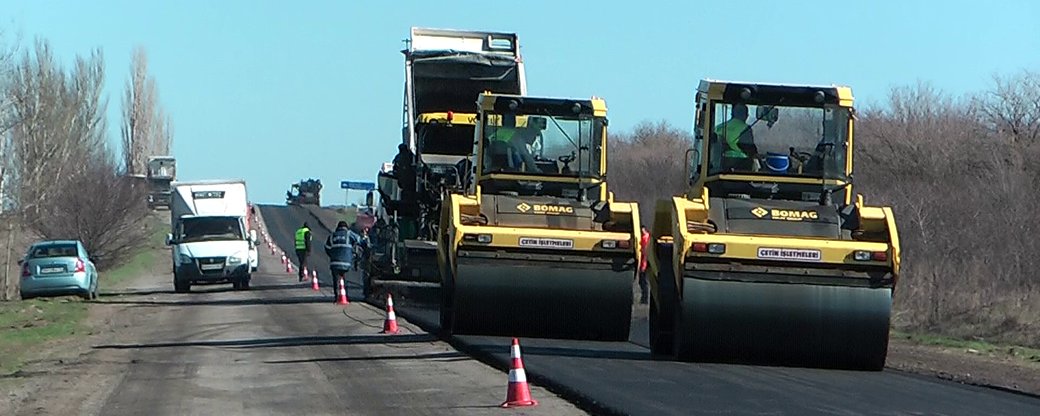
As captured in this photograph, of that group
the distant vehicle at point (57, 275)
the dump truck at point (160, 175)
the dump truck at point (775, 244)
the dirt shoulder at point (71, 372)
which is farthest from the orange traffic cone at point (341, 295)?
the dump truck at point (160, 175)

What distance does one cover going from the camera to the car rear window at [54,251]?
33219 mm

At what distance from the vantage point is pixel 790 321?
588 inches

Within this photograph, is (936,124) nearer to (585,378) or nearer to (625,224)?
(625,224)

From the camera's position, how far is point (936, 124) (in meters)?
49.0

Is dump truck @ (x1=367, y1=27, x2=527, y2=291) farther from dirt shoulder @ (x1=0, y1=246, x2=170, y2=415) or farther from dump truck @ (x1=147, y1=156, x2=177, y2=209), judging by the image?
dump truck @ (x1=147, y1=156, x2=177, y2=209)

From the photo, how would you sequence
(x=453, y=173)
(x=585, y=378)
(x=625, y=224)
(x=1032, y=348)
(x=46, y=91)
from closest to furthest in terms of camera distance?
(x=585, y=378) < (x=625, y=224) < (x=1032, y=348) < (x=453, y=173) < (x=46, y=91)

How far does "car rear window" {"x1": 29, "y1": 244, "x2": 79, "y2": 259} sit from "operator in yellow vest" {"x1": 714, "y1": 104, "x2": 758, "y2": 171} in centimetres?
2059

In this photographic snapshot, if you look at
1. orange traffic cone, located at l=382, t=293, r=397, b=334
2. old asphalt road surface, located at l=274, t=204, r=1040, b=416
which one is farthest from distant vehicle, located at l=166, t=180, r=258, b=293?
old asphalt road surface, located at l=274, t=204, r=1040, b=416

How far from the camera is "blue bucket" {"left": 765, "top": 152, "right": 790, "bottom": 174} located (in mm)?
16188

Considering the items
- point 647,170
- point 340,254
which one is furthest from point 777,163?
point 647,170

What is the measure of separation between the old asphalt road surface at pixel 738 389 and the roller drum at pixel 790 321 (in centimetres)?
21

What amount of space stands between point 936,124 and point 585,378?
37.4 meters

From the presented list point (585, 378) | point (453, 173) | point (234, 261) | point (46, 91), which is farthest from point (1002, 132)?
point (585, 378)

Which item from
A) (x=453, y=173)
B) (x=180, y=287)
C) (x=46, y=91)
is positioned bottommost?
(x=180, y=287)
